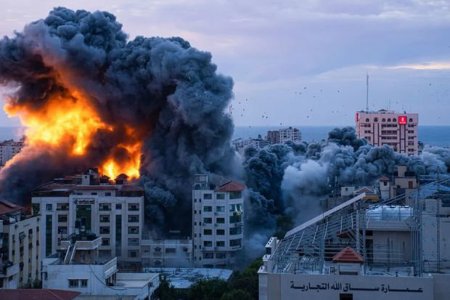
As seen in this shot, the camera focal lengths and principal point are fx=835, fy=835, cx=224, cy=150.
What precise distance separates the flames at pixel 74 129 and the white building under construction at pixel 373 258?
34831 mm

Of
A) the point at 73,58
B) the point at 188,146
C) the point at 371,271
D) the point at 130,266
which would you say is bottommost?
the point at 130,266

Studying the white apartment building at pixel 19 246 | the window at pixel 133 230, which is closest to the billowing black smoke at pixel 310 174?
the window at pixel 133 230

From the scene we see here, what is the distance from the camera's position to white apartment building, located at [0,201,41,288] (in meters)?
28.9

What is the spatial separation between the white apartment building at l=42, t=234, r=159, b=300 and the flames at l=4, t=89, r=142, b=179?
2511cm

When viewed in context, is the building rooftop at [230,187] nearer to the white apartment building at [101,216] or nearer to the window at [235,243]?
the window at [235,243]

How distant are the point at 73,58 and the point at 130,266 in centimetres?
1568

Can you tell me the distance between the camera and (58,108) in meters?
52.9

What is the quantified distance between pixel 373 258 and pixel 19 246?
18559 mm

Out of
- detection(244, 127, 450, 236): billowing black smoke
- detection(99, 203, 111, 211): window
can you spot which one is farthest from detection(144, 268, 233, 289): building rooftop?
detection(244, 127, 450, 236): billowing black smoke

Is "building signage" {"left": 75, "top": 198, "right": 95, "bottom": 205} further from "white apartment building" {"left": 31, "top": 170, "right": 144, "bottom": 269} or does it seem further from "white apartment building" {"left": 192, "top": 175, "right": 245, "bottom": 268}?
"white apartment building" {"left": 192, "top": 175, "right": 245, "bottom": 268}

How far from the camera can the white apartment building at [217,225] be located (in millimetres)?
41062

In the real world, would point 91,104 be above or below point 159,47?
below

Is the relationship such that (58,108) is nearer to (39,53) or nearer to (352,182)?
(39,53)

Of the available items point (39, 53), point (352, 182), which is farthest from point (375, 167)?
point (39, 53)
